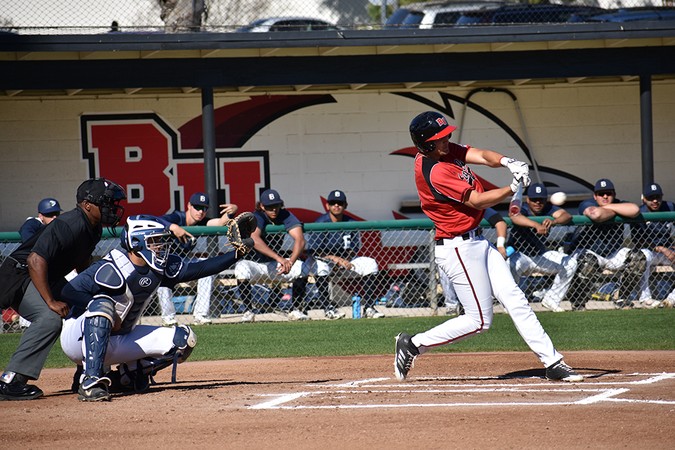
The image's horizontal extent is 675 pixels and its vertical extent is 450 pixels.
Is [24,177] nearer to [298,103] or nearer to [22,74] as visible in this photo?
[22,74]

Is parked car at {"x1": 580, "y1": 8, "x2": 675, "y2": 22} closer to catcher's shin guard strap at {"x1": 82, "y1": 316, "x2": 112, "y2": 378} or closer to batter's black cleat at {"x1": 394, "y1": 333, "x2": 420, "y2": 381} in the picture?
batter's black cleat at {"x1": 394, "y1": 333, "x2": 420, "y2": 381}

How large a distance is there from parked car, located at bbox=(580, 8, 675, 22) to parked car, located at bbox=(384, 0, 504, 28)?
1513 mm

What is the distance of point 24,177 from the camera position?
1501 centimetres

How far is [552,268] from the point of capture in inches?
466

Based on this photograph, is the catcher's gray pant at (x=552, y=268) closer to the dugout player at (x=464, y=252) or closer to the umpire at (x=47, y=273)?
the dugout player at (x=464, y=252)

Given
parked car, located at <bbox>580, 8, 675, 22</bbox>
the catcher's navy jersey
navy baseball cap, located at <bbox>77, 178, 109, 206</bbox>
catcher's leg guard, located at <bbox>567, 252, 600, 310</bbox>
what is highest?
parked car, located at <bbox>580, 8, 675, 22</bbox>

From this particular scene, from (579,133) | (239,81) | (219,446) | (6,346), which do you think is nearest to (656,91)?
(579,133)

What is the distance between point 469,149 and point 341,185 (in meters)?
8.80

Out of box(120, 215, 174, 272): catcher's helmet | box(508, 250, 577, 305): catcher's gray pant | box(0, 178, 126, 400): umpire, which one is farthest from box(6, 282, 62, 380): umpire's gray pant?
box(508, 250, 577, 305): catcher's gray pant

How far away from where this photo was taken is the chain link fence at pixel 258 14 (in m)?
13.4

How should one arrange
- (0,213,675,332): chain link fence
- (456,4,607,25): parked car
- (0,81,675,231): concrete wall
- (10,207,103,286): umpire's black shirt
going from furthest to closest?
(0,81,675,231): concrete wall
(456,4,607,25): parked car
(0,213,675,332): chain link fence
(10,207,103,286): umpire's black shirt

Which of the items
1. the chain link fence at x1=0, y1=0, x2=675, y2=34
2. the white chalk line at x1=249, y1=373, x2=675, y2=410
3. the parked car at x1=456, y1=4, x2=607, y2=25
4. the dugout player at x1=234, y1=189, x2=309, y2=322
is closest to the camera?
the white chalk line at x1=249, y1=373, x2=675, y2=410

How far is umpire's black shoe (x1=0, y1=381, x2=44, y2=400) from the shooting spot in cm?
648

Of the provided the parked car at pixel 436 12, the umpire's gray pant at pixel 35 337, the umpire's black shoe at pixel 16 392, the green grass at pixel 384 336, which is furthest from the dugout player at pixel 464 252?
the parked car at pixel 436 12
